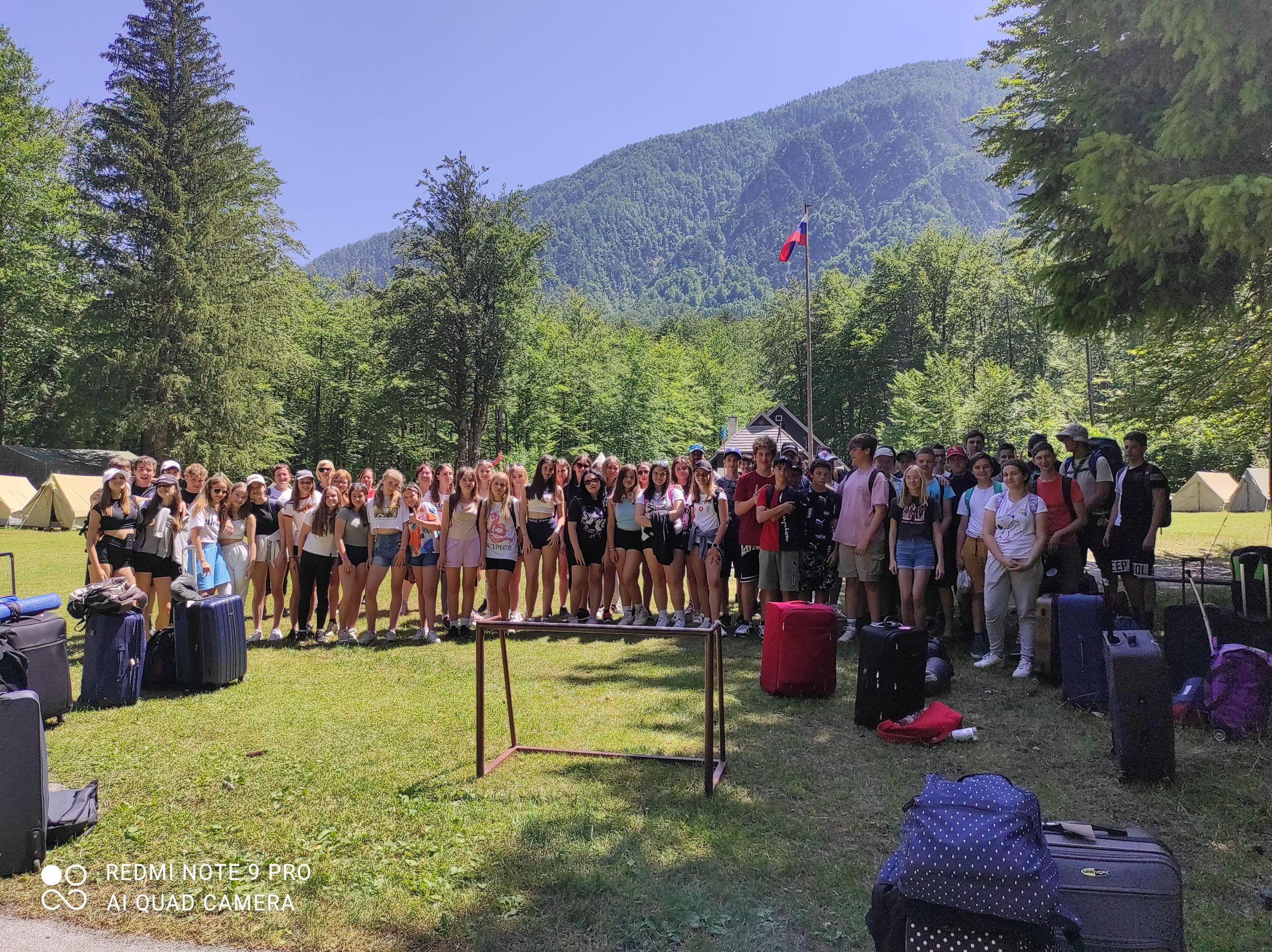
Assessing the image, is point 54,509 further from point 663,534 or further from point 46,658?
point 663,534

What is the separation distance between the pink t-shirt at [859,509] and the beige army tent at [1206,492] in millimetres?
32444

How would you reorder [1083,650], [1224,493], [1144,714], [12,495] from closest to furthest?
[1144,714] < [1083,650] < [12,495] < [1224,493]

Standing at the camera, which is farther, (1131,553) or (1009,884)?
(1131,553)

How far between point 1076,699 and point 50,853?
275 inches

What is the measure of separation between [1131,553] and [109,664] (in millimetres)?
9773

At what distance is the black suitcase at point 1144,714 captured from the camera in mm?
4938

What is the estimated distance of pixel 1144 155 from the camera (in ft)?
22.2

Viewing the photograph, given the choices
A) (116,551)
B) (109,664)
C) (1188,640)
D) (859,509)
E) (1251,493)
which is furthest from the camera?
(1251,493)

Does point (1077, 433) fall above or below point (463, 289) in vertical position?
below

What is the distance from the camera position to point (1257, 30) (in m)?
5.95

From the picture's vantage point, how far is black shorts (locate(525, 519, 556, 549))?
987 centimetres

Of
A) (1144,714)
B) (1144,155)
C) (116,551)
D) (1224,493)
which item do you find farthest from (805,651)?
(1224,493)

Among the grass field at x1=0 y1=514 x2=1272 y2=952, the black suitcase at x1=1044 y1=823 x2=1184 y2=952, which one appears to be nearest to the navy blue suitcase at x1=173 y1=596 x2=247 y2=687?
the grass field at x1=0 y1=514 x2=1272 y2=952

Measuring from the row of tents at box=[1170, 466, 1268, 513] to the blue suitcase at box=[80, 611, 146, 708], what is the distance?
125ft
